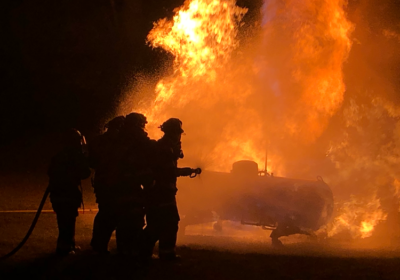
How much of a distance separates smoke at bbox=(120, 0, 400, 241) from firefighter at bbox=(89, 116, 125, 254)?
9036 millimetres

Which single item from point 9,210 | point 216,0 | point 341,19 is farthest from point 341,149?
point 9,210

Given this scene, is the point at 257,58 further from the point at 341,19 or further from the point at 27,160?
the point at 27,160

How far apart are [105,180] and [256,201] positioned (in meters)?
6.61

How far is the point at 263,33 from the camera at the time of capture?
740 inches

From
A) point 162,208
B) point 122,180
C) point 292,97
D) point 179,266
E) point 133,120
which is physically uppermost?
point 292,97

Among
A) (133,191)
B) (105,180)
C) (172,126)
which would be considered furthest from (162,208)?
(172,126)

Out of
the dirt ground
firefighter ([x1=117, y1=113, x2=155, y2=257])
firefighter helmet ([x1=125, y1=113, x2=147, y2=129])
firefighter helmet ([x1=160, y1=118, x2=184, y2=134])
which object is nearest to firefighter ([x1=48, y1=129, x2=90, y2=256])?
the dirt ground

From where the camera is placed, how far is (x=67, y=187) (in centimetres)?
653

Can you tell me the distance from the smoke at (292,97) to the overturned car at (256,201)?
323cm

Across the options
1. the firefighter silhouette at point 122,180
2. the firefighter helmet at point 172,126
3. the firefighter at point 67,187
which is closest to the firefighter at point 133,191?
the firefighter silhouette at point 122,180

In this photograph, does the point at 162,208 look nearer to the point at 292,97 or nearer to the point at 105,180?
the point at 105,180

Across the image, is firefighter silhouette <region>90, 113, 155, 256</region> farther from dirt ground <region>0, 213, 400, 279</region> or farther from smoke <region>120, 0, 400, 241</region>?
smoke <region>120, 0, 400, 241</region>

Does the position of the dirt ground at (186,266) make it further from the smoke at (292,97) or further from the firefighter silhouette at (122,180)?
the smoke at (292,97)

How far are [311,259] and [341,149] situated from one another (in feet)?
49.4
